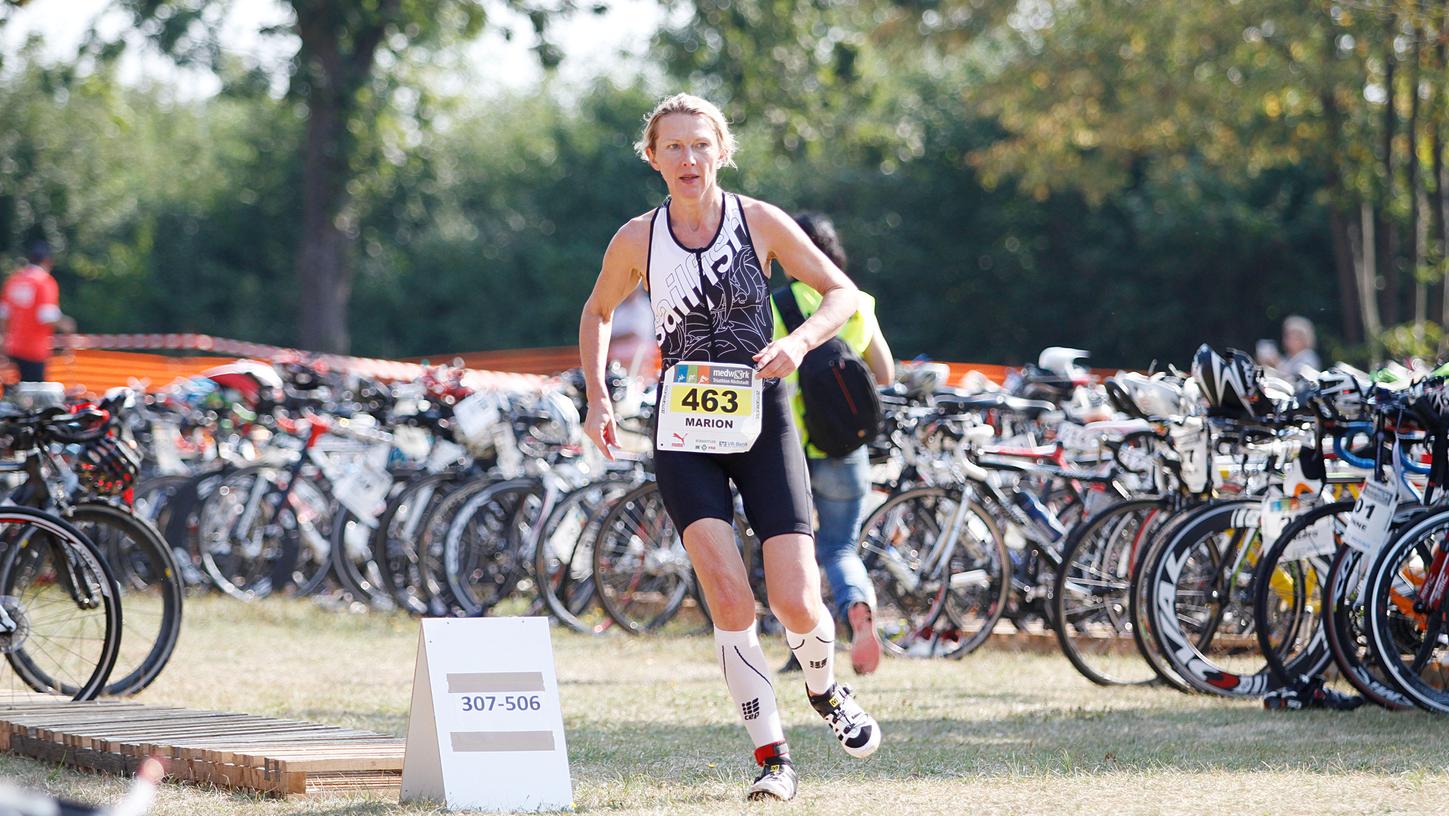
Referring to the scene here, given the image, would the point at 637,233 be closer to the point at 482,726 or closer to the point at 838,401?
the point at 482,726

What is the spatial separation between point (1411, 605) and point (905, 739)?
1.76 metres

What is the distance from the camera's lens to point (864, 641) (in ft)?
22.6

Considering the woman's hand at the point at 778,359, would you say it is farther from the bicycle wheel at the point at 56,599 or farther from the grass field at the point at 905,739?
the bicycle wheel at the point at 56,599

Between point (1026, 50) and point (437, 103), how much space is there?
29.0 feet

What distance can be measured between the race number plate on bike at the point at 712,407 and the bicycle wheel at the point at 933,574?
3688 millimetres

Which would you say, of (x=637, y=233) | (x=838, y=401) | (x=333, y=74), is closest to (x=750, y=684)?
(x=637, y=233)

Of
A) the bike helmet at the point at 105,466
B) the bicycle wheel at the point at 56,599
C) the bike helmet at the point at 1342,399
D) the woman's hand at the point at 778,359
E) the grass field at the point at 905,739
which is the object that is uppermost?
the bike helmet at the point at 105,466

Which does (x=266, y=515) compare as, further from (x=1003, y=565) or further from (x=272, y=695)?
(x=1003, y=565)

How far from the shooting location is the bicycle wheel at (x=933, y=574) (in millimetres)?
8719

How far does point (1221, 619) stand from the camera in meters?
7.49

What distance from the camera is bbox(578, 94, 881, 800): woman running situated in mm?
5051

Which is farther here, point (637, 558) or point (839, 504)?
point (637, 558)

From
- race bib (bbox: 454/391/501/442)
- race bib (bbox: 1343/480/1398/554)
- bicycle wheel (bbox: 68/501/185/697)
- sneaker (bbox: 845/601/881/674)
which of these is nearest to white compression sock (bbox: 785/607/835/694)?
sneaker (bbox: 845/601/881/674)

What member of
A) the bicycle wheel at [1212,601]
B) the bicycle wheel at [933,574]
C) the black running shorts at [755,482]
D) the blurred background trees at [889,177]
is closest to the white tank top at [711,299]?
the black running shorts at [755,482]
